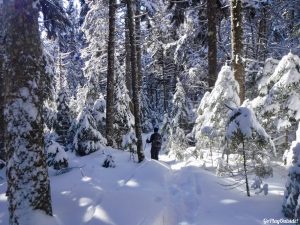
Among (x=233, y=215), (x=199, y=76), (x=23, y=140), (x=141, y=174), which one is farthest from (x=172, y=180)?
(x=199, y=76)

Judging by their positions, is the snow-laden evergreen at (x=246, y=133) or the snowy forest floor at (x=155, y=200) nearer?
the snowy forest floor at (x=155, y=200)

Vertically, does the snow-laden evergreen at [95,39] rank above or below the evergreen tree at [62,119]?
above

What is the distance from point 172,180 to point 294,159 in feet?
14.7

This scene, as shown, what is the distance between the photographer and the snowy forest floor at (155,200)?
23.5 ft

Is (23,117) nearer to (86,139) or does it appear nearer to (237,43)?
(237,43)

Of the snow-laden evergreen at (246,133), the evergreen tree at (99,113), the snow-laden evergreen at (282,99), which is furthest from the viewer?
the evergreen tree at (99,113)

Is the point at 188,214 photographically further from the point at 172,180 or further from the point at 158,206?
the point at 172,180

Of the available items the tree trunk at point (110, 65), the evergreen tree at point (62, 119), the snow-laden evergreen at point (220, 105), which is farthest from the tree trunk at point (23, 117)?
the evergreen tree at point (62, 119)

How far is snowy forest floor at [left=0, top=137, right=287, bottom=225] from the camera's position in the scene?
23.5 feet

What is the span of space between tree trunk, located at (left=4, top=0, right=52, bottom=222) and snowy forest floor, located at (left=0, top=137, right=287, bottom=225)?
1.47 ft

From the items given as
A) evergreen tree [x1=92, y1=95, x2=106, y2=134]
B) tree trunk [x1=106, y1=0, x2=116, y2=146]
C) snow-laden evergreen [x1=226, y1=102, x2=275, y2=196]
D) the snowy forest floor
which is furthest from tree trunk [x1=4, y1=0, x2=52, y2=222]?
evergreen tree [x1=92, y1=95, x2=106, y2=134]

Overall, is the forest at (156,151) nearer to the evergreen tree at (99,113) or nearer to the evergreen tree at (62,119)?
the evergreen tree at (99,113)

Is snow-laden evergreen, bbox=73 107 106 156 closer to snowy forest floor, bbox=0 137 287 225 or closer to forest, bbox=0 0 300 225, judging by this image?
forest, bbox=0 0 300 225

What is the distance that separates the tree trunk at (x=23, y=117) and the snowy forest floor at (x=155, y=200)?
449 mm
